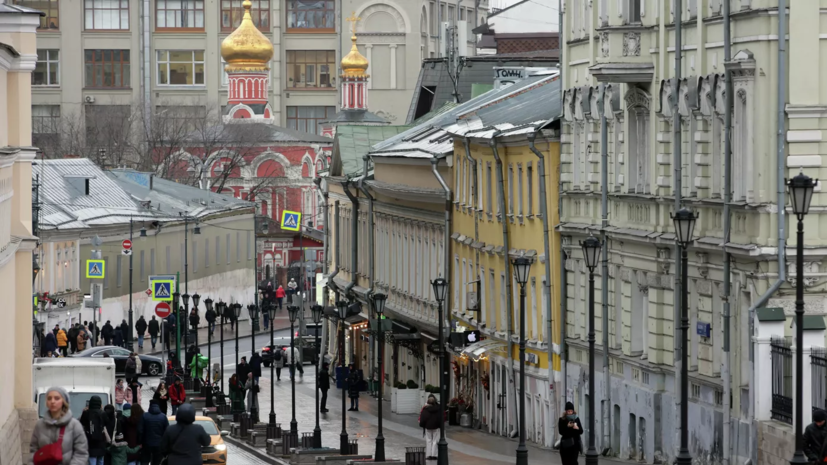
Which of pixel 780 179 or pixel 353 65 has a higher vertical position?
pixel 353 65

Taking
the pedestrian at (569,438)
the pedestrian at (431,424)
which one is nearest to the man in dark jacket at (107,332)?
the pedestrian at (431,424)

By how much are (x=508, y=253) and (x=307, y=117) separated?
105 m

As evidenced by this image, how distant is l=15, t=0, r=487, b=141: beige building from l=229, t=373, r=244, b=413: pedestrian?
88307 millimetres

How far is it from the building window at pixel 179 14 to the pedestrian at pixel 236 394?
3664 inches

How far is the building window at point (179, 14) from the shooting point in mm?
137250

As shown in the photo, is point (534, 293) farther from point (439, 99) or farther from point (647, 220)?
point (439, 99)

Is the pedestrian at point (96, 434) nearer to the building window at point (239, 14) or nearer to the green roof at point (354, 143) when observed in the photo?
the green roof at point (354, 143)

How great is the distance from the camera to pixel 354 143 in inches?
2446

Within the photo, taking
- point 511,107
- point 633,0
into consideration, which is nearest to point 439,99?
point 511,107

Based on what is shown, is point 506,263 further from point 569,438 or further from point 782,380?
point 782,380

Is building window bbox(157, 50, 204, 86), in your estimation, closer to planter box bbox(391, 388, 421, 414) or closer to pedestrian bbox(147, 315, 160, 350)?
pedestrian bbox(147, 315, 160, 350)

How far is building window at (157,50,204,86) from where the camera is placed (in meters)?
138

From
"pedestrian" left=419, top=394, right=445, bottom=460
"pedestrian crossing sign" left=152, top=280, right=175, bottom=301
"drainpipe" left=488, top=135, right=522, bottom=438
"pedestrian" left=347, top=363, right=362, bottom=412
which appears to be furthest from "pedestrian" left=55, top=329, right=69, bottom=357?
"pedestrian" left=419, top=394, right=445, bottom=460

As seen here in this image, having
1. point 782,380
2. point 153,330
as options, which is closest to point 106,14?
point 153,330
